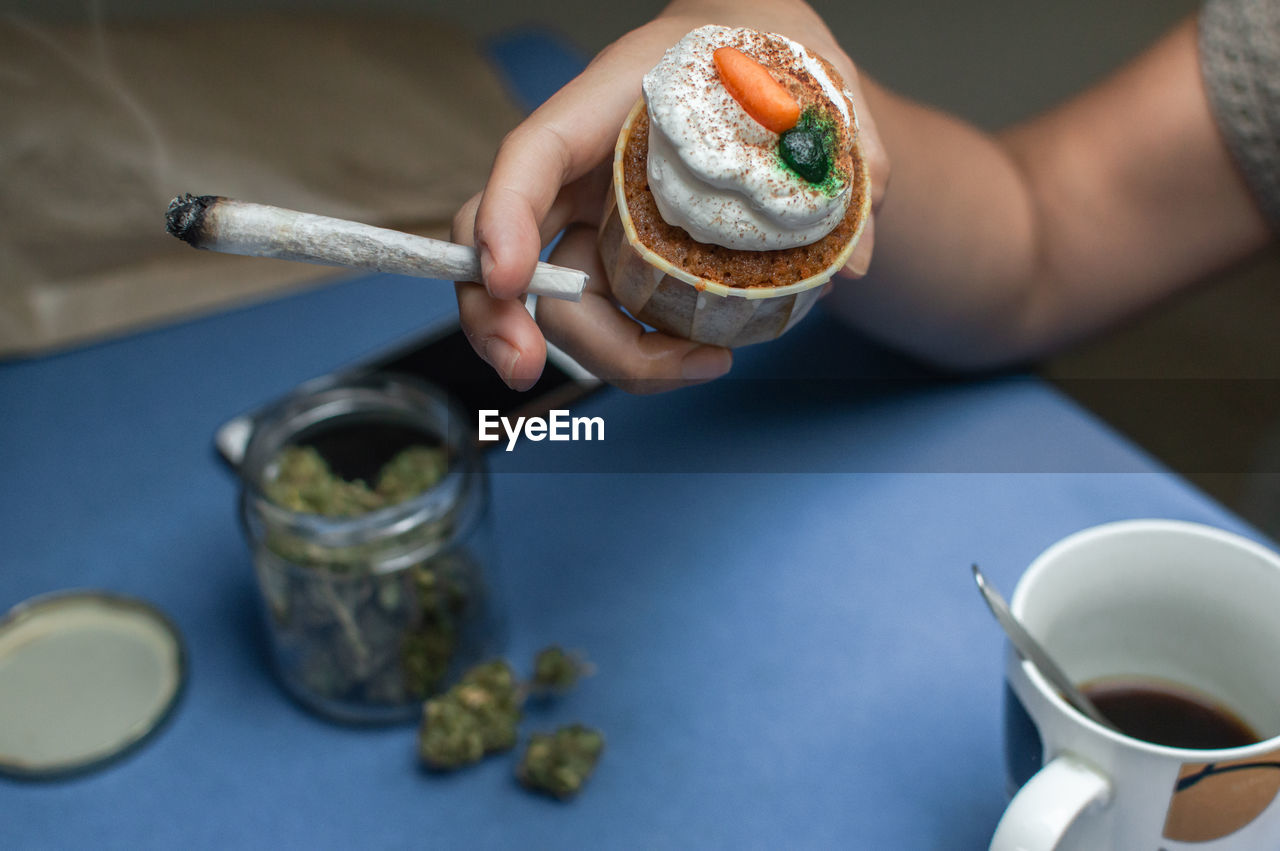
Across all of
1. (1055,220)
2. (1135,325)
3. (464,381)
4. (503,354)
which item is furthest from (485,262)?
(1135,325)

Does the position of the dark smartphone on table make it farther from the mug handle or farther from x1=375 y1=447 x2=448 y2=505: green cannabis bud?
the mug handle

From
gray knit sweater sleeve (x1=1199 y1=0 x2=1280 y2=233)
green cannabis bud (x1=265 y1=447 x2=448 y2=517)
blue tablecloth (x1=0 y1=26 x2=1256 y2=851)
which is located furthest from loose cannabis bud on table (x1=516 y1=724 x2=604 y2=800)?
gray knit sweater sleeve (x1=1199 y1=0 x2=1280 y2=233)

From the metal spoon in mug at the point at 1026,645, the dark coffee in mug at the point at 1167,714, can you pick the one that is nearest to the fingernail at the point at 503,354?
the metal spoon in mug at the point at 1026,645

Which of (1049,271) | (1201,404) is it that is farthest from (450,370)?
(1201,404)

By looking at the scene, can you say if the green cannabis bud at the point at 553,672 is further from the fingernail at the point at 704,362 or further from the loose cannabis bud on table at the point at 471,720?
the fingernail at the point at 704,362

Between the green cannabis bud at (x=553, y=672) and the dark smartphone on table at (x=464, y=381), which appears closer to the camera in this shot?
the green cannabis bud at (x=553, y=672)

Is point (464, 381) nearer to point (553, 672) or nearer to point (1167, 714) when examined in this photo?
point (553, 672)

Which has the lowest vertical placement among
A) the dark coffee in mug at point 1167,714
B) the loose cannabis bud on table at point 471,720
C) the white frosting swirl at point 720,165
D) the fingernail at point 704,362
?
the loose cannabis bud on table at point 471,720
